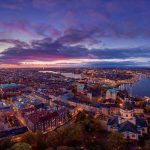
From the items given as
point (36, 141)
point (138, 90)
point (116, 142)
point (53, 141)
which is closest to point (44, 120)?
point (36, 141)

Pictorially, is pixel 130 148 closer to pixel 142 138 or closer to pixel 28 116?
pixel 142 138

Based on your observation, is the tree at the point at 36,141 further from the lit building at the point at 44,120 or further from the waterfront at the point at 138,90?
the waterfront at the point at 138,90

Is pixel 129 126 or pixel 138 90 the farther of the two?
pixel 138 90

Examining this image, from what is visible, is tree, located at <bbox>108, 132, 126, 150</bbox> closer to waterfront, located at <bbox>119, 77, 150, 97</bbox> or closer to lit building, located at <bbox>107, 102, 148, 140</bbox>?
lit building, located at <bbox>107, 102, 148, 140</bbox>

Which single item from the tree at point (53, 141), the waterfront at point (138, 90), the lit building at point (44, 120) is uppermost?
the tree at point (53, 141)

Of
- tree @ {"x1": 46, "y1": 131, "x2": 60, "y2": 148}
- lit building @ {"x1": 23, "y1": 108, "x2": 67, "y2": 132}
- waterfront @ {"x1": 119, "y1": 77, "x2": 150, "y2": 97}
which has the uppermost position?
tree @ {"x1": 46, "y1": 131, "x2": 60, "y2": 148}

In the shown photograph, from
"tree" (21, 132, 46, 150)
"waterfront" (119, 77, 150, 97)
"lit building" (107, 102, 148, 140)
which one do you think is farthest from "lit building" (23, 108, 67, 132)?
"waterfront" (119, 77, 150, 97)

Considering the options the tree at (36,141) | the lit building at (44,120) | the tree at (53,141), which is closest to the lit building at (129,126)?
the tree at (53,141)

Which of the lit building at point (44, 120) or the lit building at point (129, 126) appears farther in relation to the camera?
the lit building at point (44, 120)

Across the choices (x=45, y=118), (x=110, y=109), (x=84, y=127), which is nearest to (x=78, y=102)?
(x=110, y=109)

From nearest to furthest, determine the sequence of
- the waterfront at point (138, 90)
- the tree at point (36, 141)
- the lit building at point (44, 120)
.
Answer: the tree at point (36, 141) < the lit building at point (44, 120) < the waterfront at point (138, 90)

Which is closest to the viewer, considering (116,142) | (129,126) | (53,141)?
(116,142)

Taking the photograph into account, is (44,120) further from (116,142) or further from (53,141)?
(116,142)
